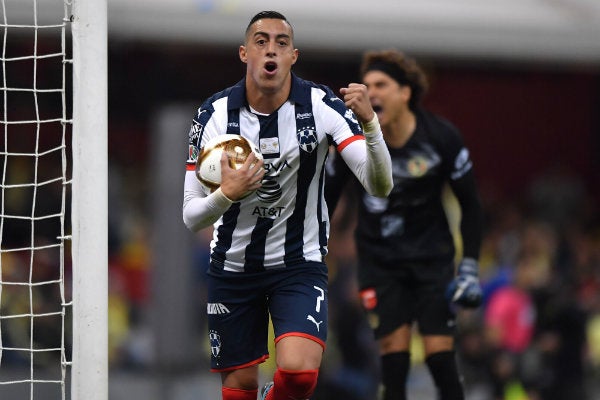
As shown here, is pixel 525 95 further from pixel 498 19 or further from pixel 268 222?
pixel 268 222

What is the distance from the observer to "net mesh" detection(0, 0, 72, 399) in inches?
371

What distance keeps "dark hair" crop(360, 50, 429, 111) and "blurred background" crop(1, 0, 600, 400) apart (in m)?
2.61

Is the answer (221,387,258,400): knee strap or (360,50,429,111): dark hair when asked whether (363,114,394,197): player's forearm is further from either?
(360,50,429,111): dark hair

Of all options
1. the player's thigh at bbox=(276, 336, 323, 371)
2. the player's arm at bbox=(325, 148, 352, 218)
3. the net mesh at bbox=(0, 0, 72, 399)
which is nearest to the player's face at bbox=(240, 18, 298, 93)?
the player's thigh at bbox=(276, 336, 323, 371)

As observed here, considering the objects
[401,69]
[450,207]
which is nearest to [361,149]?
[401,69]

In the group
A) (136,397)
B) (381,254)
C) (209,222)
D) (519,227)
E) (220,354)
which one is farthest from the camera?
(519,227)

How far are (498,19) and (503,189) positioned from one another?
343 cm

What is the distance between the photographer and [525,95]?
58.8ft

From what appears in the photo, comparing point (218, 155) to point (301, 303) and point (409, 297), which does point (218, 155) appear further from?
point (409, 297)

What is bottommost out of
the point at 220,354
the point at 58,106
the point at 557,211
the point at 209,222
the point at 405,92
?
the point at 220,354

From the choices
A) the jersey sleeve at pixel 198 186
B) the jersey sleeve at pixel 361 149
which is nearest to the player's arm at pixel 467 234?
the jersey sleeve at pixel 361 149

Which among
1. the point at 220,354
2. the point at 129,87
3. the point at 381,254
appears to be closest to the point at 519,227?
the point at 129,87

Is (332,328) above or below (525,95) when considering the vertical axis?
below

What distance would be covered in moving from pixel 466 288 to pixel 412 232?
1.58ft
